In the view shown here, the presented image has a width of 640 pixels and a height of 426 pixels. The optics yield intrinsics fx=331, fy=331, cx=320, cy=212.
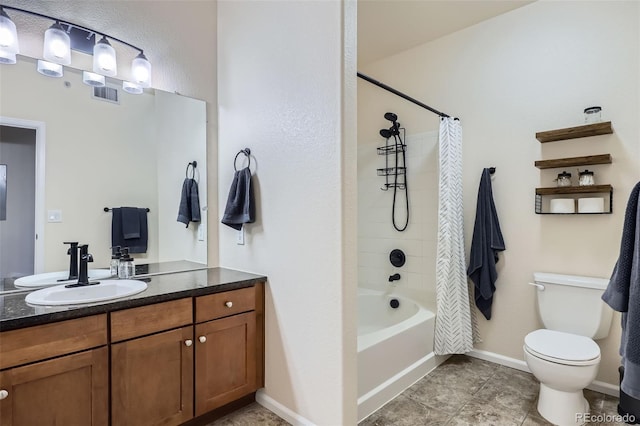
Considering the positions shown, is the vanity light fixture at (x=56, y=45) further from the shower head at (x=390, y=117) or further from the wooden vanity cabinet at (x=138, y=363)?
the shower head at (x=390, y=117)

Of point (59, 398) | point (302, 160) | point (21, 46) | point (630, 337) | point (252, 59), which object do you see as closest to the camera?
point (630, 337)

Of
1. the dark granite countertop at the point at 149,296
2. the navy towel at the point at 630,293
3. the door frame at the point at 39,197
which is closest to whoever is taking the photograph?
→ the navy towel at the point at 630,293

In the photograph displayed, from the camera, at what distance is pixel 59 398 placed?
134 cm

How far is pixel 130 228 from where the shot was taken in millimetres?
2043

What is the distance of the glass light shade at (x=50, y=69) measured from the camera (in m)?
1.73

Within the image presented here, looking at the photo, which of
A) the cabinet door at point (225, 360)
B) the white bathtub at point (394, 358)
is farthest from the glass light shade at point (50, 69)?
the white bathtub at point (394, 358)

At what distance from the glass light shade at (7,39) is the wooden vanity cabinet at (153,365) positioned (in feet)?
4.50

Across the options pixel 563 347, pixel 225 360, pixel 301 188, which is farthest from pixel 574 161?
pixel 225 360

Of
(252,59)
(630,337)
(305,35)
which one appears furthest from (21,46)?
(630,337)

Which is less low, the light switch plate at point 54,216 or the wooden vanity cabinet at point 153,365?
the light switch plate at point 54,216

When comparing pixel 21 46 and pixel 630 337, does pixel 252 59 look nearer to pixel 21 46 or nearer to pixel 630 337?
pixel 21 46

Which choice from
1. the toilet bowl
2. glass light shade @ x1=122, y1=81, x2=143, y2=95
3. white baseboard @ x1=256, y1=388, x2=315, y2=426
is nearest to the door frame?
glass light shade @ x1=122, y1=81, x2=143, y2=95

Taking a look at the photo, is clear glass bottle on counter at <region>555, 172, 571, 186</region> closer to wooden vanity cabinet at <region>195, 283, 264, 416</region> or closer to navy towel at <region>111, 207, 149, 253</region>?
wooden vanity cabinet at <region>195, 283, 264, 416</region>

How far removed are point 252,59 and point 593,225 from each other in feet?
8.33
